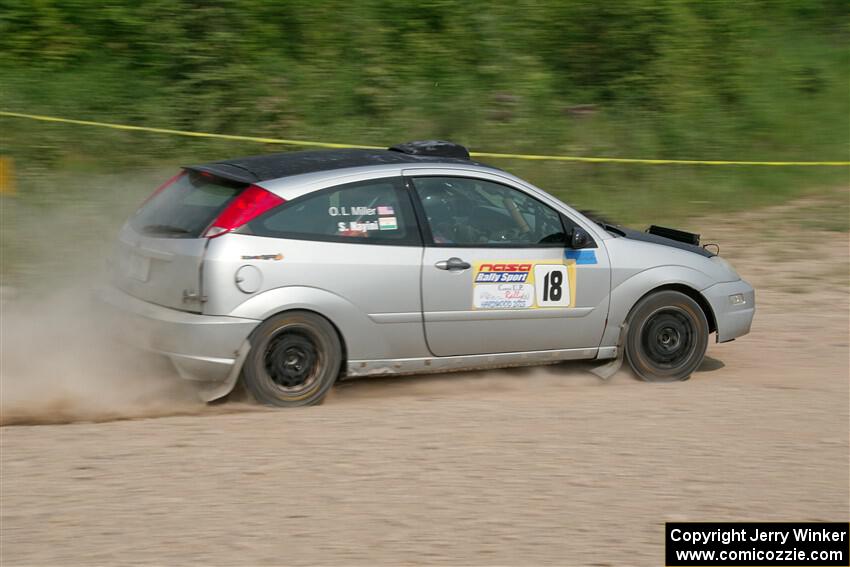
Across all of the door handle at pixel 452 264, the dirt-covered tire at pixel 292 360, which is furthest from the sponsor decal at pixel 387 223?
the dirt-covered tire at pixel 292 360

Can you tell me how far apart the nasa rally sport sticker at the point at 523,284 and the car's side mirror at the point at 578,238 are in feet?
0.46

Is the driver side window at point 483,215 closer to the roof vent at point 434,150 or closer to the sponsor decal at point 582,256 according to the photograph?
the sponsor decal at point 582,256

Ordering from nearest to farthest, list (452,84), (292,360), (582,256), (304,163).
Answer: (292,360) → (304,163) → (582,256) → (452,84)

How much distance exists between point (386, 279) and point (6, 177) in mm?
6483

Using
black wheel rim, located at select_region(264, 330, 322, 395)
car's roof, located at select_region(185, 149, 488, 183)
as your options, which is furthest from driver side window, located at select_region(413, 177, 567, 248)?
black wheel rim, located at select_region(264, 330, 322, 395)

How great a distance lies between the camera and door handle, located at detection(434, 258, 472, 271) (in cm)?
725

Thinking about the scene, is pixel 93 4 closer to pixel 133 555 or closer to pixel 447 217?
pixel 447 217

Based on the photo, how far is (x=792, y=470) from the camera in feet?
19.7

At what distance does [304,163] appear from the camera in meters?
7.35

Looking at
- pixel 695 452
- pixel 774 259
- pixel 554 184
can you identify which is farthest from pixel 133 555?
pixel 554 184

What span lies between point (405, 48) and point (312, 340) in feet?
28.7
